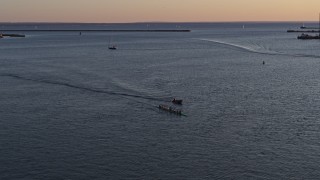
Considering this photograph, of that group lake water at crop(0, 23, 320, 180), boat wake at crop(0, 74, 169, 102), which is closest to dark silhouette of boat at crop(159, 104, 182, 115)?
lake water at crop(0, 23, 320, 180)

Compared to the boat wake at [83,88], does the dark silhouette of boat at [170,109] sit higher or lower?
lower

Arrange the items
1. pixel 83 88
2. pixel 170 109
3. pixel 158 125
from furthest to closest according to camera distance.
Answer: pixel 83 88 < pixel 170 109 < pixel 158 125

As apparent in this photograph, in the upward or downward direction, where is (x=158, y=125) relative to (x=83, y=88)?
downward

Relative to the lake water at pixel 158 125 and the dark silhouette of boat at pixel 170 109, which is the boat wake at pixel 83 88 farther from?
the dark silhouette of boat at pixel 170 109

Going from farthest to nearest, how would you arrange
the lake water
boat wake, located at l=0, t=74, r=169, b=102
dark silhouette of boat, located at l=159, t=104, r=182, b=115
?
boat wake, located at l=0, t=74, r=169, b=102, dark silhouette of boat, located at l=159, t=104, r=182, b=115, the lake water

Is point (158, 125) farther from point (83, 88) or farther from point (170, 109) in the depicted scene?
point (83, 88)

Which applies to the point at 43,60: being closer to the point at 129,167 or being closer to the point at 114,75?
the point at 114,75

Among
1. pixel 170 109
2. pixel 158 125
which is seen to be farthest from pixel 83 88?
pixel 158 125

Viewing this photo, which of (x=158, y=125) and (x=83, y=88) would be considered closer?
(x=158, y=125)

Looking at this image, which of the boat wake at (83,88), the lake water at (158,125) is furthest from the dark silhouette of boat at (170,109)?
the boat wake at (83,88)

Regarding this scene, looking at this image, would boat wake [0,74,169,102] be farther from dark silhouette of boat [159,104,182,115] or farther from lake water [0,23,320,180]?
dark silhouette of boat [159,104,182,115]

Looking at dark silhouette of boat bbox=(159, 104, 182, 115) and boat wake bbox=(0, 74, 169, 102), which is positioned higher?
boat wake bbox=(0, 74, 169, 102)

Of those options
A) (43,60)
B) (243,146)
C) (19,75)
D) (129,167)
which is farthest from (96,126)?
(43,60)
